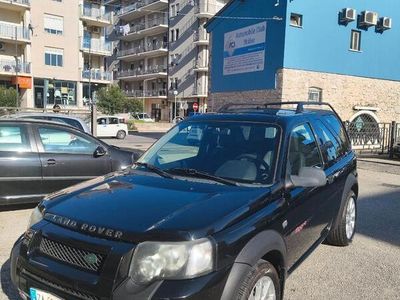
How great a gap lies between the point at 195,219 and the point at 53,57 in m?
47.0

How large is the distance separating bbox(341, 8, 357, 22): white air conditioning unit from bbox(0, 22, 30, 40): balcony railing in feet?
100

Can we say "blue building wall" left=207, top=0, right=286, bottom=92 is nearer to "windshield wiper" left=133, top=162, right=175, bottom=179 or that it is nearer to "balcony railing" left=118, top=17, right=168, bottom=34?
"windshield wiper" left=133, top=162, right=175, bottom=179

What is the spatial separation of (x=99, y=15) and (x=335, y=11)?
3136cm

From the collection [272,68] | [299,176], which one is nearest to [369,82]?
[272,68]

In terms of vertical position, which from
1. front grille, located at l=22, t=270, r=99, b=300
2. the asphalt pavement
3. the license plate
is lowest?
the asphalt pavement

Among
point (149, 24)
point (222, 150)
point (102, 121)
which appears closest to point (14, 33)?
point (102, 121)

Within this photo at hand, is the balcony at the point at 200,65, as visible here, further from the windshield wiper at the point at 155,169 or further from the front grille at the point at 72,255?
the front grille at the point at 72,255

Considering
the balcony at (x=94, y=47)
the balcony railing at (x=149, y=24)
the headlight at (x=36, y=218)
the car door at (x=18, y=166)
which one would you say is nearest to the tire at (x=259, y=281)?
the headlight at (x=36, y=218)

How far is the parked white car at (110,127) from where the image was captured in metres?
31.2

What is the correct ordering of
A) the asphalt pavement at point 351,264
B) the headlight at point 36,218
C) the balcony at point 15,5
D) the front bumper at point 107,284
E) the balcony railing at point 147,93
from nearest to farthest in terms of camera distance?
the front bumper at point 107,284
the headlight at point 36,218
the asphalt pavement at point 351,264
the balcony at point 15,5
the balcony railing at point 147,93

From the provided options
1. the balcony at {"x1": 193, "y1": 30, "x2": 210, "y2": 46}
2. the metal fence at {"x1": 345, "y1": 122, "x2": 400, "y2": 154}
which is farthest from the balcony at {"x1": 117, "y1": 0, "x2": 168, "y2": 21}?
the metal fence at {"x1": 345, "y1": 122, "x2": 400, "y2": 154}

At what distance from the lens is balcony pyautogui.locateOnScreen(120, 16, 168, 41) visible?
63.1 meters

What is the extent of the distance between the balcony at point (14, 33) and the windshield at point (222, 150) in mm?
42653

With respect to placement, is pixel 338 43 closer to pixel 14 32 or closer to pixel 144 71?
pixel 14 32
